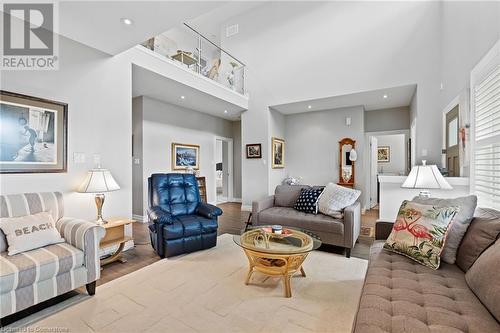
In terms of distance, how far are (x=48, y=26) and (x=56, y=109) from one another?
855 millimetres

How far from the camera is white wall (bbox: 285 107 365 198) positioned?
6.04 m

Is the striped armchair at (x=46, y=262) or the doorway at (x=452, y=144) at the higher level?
the doorway at (x=452, y=144)

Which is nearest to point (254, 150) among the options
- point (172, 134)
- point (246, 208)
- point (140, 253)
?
point (246, 208)

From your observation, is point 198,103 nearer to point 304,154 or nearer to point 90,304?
point 304,154

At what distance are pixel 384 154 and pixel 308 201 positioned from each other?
5.81m

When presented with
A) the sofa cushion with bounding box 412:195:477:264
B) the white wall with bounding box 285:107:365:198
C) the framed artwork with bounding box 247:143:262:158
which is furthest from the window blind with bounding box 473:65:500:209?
the framed artwork with bounding box 247:143:262:158

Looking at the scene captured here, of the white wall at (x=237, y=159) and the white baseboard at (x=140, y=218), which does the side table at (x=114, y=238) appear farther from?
the white wall at (x=237, y=159)

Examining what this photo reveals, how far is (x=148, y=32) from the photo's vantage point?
8.61 ft

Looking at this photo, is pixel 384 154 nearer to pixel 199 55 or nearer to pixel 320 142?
pixel 320 142

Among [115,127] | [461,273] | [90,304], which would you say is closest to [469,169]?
[461,273]

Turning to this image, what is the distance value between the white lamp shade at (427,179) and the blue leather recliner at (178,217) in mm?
2367

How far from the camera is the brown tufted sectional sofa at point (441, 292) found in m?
1.11

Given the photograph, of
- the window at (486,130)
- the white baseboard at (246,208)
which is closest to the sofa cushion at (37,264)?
the window at (486,130)

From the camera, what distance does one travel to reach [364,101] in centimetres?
564
